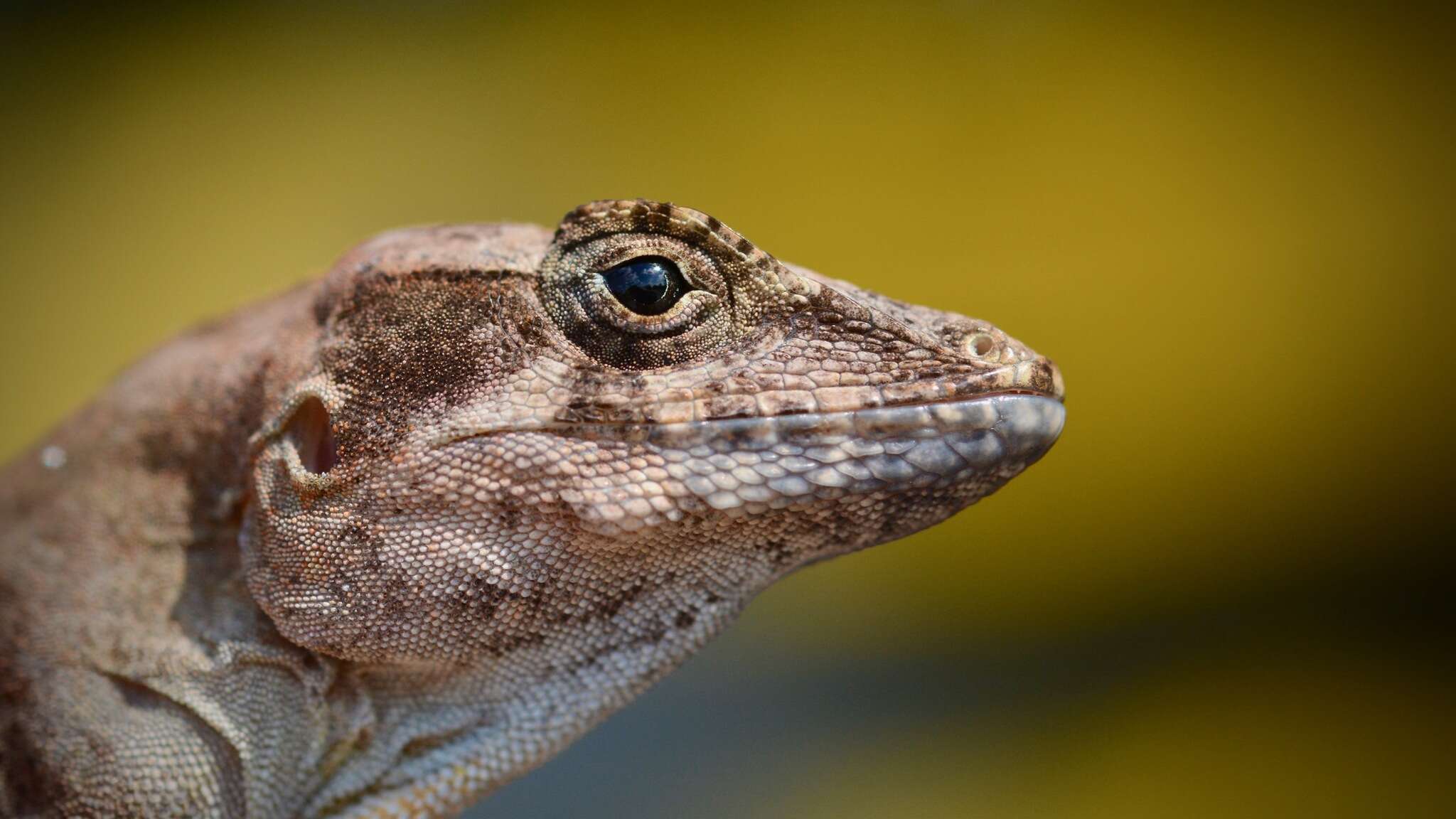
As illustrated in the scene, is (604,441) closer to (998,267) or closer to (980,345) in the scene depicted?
(980,345)

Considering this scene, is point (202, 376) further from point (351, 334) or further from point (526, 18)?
point (526, 18)

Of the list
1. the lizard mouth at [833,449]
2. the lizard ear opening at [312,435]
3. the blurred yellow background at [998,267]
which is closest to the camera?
the lizard mouth at [833,449]

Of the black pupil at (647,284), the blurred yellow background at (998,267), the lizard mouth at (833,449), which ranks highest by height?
the blurred yellow background at (998,267)

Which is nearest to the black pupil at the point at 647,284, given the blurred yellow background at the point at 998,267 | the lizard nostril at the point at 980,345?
the lizard nostril at the point at 980,345

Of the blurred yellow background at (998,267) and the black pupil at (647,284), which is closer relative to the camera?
the black pupil at (647,284)

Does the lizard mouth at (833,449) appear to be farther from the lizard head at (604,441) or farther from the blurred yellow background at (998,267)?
the blurred yellow background at (998,267)

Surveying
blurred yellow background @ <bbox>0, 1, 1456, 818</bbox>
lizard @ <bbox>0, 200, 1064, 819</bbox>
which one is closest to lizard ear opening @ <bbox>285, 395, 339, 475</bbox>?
lizard @ <bbox>0, 200, 1064, 819</bbox>

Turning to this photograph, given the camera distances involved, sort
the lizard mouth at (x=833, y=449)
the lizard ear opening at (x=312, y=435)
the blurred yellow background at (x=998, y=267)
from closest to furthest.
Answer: the lizard mouth at (x=833, y=449), the lizard ear opening at (x=312, y=435), the blurred yellow background at (x=998, y=267)
